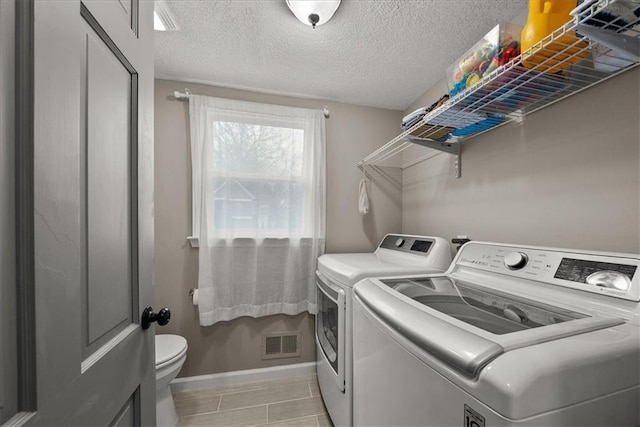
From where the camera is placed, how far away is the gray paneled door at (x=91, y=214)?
0.39 meters

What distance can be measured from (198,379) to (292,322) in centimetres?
80

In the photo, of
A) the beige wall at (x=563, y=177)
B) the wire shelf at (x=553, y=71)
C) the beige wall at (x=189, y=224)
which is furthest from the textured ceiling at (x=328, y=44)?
the beige wall at (x=563, y=177)

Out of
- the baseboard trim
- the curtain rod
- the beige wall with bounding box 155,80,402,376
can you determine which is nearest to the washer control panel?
the beige wall with bounding box 155,80,402,376

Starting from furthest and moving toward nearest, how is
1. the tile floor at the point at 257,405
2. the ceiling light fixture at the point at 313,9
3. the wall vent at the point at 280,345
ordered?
the wall vent at the point at 280,345 → the tile floor at the point at 257,405 → the ceiling light fixture at the point at 313,9

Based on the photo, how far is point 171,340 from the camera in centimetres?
170

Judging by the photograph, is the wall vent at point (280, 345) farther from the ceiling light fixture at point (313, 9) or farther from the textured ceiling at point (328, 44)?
the ceiling light fixture at point (313, 9)

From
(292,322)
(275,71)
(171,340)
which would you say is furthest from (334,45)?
(171,340)

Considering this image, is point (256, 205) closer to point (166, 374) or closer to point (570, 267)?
point (166, 374)

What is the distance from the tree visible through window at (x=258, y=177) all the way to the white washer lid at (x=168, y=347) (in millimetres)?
805

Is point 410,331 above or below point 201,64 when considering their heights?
below

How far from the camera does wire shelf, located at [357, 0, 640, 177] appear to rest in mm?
702

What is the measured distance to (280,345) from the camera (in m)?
2.06

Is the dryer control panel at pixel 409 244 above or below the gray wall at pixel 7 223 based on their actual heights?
below

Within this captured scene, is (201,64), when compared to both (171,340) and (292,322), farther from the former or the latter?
(292,322)
